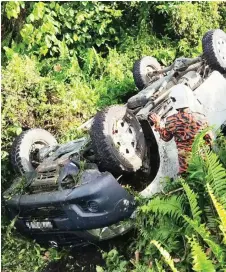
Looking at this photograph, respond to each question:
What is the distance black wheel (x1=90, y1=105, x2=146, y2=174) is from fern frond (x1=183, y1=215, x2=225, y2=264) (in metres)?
0.91

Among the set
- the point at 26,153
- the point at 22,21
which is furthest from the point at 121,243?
the point at 22,21

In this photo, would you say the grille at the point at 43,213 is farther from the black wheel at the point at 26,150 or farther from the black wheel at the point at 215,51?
the black wheel at the point at 215,51

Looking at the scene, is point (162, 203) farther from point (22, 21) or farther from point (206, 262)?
point (22, 21)

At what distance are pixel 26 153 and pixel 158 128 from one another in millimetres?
1709

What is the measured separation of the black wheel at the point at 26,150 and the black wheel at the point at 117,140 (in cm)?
112

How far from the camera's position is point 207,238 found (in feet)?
13.5

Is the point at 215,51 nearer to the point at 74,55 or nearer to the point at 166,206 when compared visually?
the point at 166,206

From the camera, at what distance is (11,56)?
26.3 feet

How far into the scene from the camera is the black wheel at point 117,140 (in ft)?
15.7

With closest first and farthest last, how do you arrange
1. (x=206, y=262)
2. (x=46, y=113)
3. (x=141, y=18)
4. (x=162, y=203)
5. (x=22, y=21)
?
(x=206, y=262) < (x=162, y=203) < (x=46, y=113) < (x=22, y=21) < (x=141, y=18)

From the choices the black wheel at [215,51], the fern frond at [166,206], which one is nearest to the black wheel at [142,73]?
the black wheel at [215,51]

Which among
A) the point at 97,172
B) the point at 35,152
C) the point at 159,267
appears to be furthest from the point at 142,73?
the point at 159,267

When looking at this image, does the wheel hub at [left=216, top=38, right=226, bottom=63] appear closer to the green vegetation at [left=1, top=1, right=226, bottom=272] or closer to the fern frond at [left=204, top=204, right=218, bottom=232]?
the green vegetation at [left=1, top=1, right=226, bottom=272]

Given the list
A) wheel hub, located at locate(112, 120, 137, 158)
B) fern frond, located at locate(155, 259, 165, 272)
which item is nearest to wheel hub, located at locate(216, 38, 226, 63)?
A: wheel hub, located at locate(112, 120, 137, 158)
